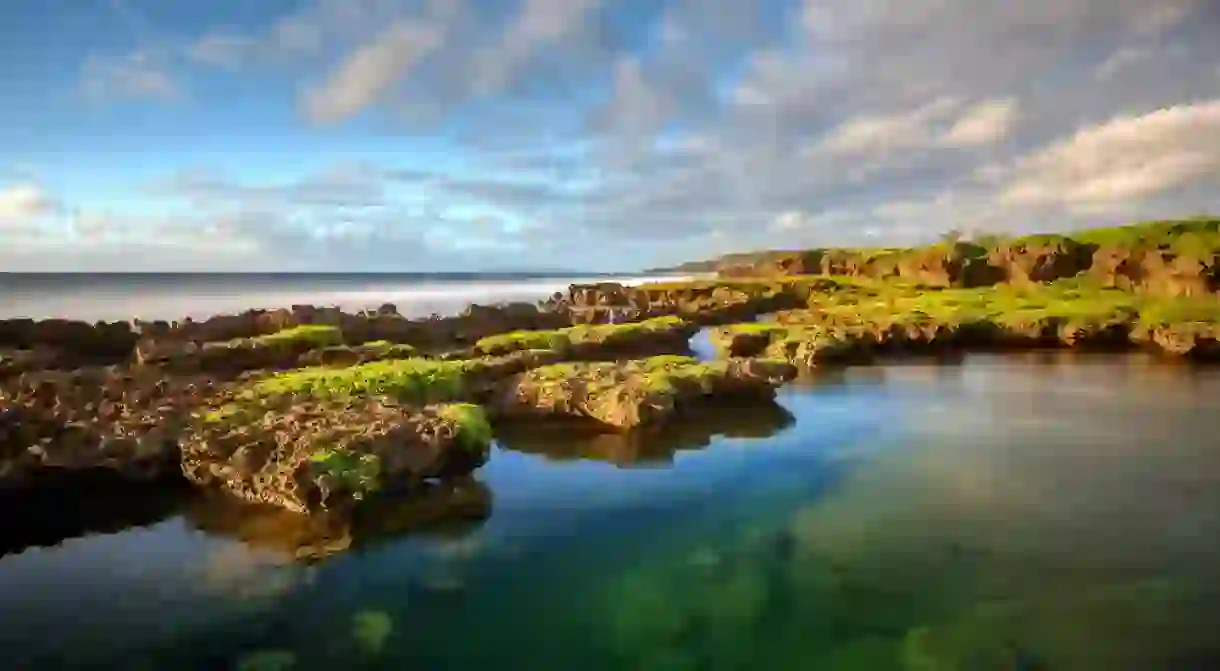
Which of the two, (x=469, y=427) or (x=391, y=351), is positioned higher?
(x=391, y=351)

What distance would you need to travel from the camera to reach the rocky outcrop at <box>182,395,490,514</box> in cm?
1694

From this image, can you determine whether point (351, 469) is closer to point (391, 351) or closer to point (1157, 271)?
point (391, 351)

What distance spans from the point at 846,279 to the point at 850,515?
77.8 m

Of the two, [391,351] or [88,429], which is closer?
[88,429]

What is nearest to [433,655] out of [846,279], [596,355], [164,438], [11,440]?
[164,438]

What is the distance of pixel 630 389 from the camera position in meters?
26.1

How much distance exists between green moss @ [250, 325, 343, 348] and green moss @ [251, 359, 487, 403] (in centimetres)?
611

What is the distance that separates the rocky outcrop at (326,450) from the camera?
16.9 meters

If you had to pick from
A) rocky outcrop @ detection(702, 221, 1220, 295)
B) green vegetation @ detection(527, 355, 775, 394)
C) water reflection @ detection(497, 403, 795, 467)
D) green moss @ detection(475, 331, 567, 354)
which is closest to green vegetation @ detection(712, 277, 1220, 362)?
rocky outcrop @ detection(702, 221, 1220, 295)

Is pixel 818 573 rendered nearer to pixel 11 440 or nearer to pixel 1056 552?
pixel 1056 552

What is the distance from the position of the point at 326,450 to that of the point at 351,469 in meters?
0.94

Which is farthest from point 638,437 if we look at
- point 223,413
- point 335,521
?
point 223,413

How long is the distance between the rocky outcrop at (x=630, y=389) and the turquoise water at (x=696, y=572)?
2.06 m

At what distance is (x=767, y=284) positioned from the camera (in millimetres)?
86250
